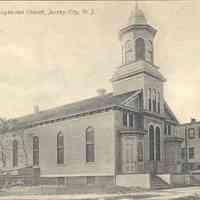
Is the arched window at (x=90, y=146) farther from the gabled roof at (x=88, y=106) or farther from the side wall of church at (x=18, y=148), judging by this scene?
the side wall of church at (x=18, y=148)

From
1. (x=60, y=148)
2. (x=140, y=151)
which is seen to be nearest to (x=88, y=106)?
(x=60, y=148)

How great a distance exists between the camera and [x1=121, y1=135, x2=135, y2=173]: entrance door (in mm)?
13328

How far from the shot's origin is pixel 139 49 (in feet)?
45.8

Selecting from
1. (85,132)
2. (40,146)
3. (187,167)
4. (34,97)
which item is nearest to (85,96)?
(34,97)

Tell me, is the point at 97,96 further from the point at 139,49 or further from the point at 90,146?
the point at 139,49

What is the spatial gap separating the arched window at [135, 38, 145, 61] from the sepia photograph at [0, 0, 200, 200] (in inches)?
1.7

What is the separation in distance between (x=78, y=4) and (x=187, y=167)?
1140 cm

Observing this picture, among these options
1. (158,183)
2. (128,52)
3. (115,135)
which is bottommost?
(158,183)

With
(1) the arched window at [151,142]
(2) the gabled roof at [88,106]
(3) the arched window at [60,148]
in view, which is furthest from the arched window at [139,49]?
(3) the arched window at [60,148]

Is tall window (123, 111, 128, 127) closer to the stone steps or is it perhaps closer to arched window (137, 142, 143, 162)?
→ arched window (137, 142, 143, 162)

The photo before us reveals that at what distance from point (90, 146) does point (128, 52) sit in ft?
10.6

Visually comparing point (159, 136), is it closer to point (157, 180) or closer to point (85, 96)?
point (157, 180)

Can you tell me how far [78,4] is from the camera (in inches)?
315

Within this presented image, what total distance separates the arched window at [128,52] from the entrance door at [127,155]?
2.49 m
